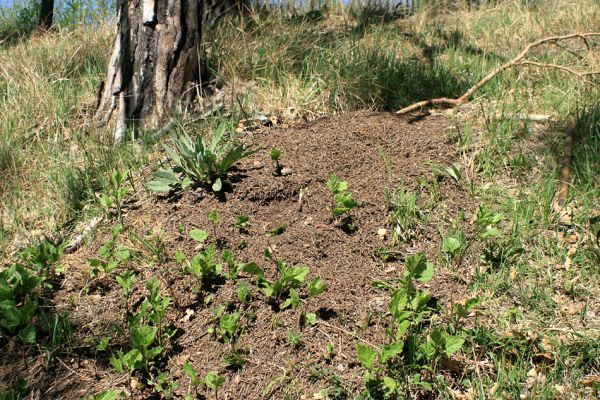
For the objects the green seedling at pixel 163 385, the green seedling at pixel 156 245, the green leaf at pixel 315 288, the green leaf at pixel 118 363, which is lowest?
the green seedling at pixel 163 385

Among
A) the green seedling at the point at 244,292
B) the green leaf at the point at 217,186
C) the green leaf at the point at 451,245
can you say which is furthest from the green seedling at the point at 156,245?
the green leaf at the point at 451,245

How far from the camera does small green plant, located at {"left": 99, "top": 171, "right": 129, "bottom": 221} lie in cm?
372

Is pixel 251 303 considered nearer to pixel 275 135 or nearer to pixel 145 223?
pixel 145 223

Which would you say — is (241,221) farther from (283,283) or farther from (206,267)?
(283,283)

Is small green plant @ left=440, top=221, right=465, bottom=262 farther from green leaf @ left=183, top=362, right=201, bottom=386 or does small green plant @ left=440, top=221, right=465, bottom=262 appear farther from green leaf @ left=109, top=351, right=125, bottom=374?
green leaf @ left=109, top=351, right=125, bottom=374

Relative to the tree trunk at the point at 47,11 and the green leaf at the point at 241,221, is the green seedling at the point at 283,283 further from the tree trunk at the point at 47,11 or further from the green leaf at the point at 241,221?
the tree trunk at the point at 47,11

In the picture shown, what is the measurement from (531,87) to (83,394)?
12.4 ft

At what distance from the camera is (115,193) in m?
3.71

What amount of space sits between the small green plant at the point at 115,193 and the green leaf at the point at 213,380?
131 cm

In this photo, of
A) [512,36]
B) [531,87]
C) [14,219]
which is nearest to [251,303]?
[14,219]

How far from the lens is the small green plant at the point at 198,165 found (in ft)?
11.8

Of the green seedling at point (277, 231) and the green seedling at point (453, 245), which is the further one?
the green seedling at point (277, 231)

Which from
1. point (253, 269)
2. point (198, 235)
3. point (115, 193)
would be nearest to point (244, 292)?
point (253, 269)

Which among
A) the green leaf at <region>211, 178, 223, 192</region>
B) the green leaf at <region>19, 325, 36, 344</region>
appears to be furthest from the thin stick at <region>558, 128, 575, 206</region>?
the green leaf at <region>19, 325, 36, 344</region>
